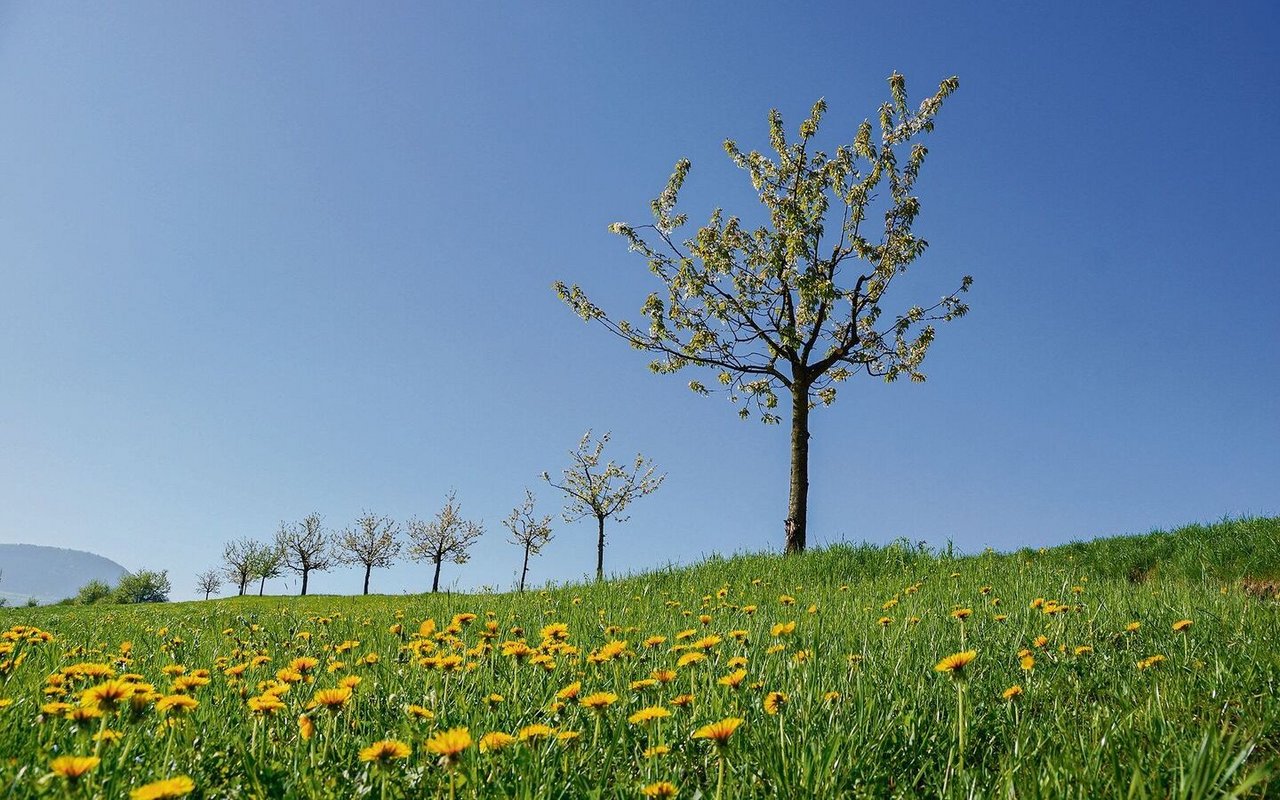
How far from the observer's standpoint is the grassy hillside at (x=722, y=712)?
77.7 inches

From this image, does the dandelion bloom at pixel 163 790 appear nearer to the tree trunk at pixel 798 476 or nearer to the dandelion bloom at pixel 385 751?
the dandelion bloom at pixel 385 751

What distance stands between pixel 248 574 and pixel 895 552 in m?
75.5

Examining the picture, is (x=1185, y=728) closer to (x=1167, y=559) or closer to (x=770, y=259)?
(x=1167, y=559)

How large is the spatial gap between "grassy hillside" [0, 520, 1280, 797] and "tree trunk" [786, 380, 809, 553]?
9.16 meters

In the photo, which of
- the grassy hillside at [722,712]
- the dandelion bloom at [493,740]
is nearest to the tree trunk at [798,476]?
the grassy hillside at [722,712]

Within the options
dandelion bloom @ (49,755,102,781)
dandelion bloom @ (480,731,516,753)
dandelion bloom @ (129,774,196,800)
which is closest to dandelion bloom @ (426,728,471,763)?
dandelion bloom @ (480,731,516,753)

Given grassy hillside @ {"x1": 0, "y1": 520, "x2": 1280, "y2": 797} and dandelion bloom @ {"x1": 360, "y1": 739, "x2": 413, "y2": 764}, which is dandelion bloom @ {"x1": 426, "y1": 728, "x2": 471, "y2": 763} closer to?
grassy hillside @ {"x1": 0, "y1": 520, "x2": 1280, "y2": 797}

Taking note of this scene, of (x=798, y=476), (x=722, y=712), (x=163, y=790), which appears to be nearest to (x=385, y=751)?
(x=163, y=790)

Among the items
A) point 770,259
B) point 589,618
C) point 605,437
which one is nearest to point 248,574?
point 605,437

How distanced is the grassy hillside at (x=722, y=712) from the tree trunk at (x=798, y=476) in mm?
9160

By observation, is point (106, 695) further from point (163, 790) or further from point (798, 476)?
point (798, 476)

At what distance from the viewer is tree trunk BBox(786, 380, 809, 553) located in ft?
49.5

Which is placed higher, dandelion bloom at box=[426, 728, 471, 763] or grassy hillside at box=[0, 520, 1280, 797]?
dandelion bloom at box=[426, 728, 471, 763]

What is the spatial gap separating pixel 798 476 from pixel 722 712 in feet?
43.1
